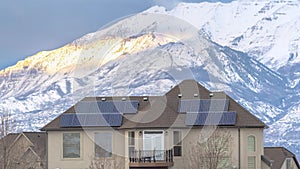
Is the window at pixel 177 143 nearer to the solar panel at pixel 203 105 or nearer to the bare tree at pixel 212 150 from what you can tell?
the bare tree at pixel 212 150

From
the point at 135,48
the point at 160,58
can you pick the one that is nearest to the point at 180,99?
the point at 160,58

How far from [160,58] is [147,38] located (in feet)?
63.4

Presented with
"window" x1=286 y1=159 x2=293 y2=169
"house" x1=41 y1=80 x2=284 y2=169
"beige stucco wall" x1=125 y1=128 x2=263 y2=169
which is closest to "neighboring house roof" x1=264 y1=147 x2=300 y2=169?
"window" x1=286 y1=159 x2=293 y2=169

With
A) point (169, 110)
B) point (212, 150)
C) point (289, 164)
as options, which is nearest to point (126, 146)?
point (169, 110)

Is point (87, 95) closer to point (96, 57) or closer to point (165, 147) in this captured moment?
point (96, 57)

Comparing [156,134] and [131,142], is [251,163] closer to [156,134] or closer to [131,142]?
[156,134]

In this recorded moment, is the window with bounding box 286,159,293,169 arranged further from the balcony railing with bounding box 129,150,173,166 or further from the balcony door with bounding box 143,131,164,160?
the balcony door with bounding box 143,131,164,160

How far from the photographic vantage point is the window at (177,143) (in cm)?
8731

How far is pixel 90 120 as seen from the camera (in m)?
89.6

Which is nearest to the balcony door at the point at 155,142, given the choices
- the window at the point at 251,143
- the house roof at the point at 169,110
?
the house roof at the point at 169,110

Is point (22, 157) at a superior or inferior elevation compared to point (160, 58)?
inferior

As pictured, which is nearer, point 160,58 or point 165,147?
point 165,147

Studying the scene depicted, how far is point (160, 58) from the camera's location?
5305 inches

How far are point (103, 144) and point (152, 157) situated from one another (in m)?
4.86
